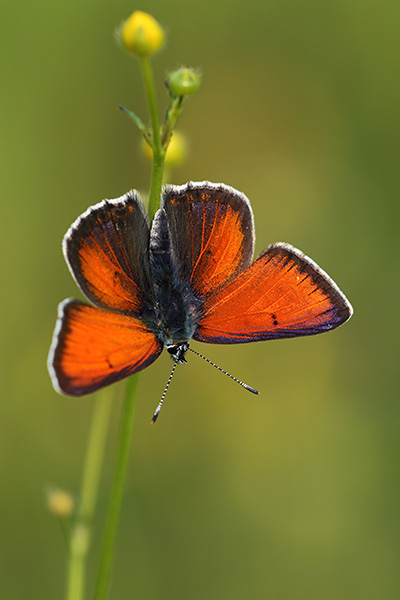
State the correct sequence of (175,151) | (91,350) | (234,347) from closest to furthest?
(91,350), (175,151), (234,347)

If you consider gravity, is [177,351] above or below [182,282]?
below

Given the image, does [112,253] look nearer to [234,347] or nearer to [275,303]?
[275,303]

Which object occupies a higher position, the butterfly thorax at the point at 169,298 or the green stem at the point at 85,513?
the butterfly thorax at the point at 169,298

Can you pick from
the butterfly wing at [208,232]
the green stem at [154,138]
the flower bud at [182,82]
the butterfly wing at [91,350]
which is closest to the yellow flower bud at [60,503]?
the butterfly wing at [91,350]

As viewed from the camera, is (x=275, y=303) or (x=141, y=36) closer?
(x=141, y=36)

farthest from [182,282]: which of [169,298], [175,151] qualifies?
[175,151]

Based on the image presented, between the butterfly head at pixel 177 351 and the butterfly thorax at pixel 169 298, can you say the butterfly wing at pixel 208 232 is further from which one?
the butterfly head at pixel 177 351

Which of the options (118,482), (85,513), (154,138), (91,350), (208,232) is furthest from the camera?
(208,232)

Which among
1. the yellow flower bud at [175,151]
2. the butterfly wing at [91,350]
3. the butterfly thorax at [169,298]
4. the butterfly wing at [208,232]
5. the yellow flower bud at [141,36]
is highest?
the yellow flower bud at [141,36]

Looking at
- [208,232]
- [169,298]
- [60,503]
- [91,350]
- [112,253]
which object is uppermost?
[208,232]
